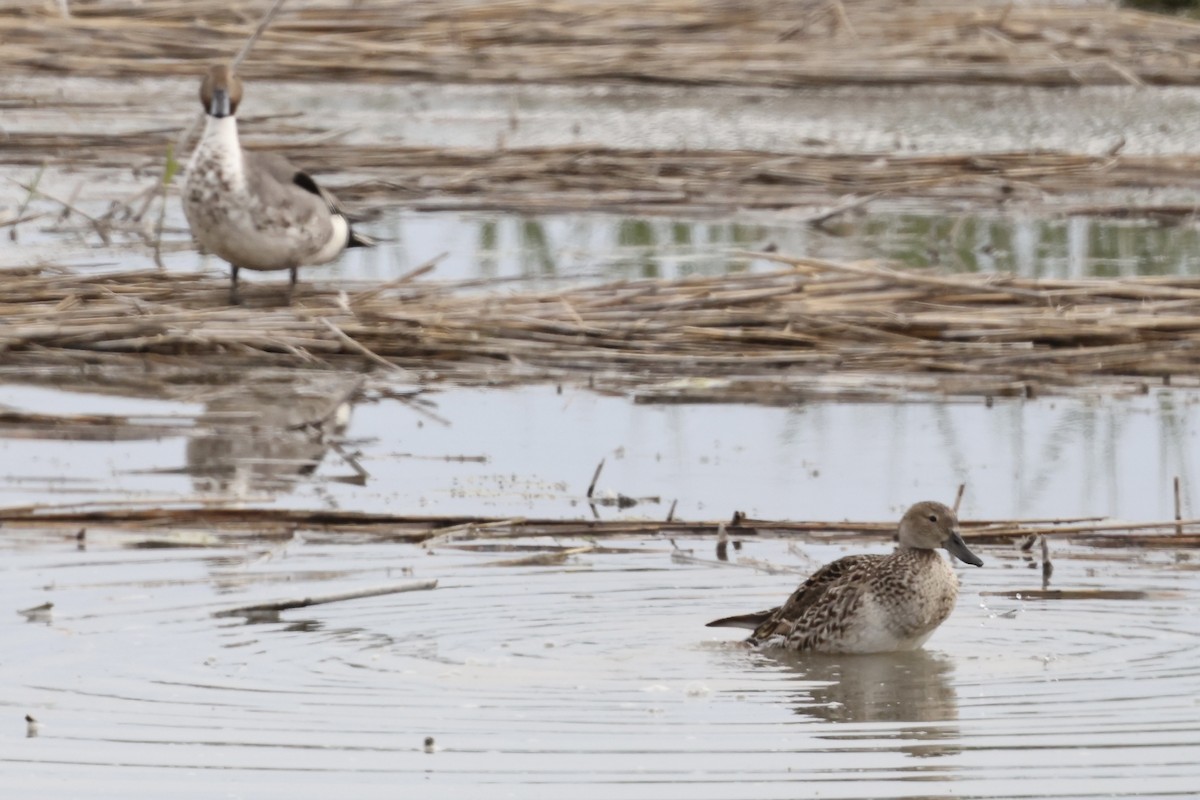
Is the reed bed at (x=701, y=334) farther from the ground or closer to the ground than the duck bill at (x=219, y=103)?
closer to the ground

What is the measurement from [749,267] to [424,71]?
17.4 feet

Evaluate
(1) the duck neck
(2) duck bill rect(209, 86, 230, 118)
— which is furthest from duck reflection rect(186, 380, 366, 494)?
(2) duck bill rect(209, 86, 230, 118)

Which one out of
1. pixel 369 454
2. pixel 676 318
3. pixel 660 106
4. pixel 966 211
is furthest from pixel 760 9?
pixel 369 454

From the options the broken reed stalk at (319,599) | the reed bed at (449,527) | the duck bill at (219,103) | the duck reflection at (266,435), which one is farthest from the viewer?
the duck bill at (219,103)

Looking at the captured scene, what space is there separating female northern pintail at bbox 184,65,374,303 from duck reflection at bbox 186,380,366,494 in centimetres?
127

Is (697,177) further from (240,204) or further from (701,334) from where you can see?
(701,334)

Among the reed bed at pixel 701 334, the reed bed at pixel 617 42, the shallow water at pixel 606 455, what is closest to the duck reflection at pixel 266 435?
the shallow water at pixel 606 455

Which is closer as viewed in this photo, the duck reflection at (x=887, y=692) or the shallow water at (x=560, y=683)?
the shallow water at (x=560, y=683)

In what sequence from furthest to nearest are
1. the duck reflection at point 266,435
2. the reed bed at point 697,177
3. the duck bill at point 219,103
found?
the reed bed at point 697,177
the duck bill at point 219,103
the duck reflection at point 266,435

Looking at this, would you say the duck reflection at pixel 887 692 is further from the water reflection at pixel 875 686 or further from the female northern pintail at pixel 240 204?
the female northern pintail at pixel 240 204

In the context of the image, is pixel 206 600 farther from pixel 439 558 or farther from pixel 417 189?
pixel 417 189

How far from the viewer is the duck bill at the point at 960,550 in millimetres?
6359

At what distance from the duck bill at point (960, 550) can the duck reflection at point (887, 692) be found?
0.87 feet

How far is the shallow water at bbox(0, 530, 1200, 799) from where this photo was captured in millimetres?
4613
